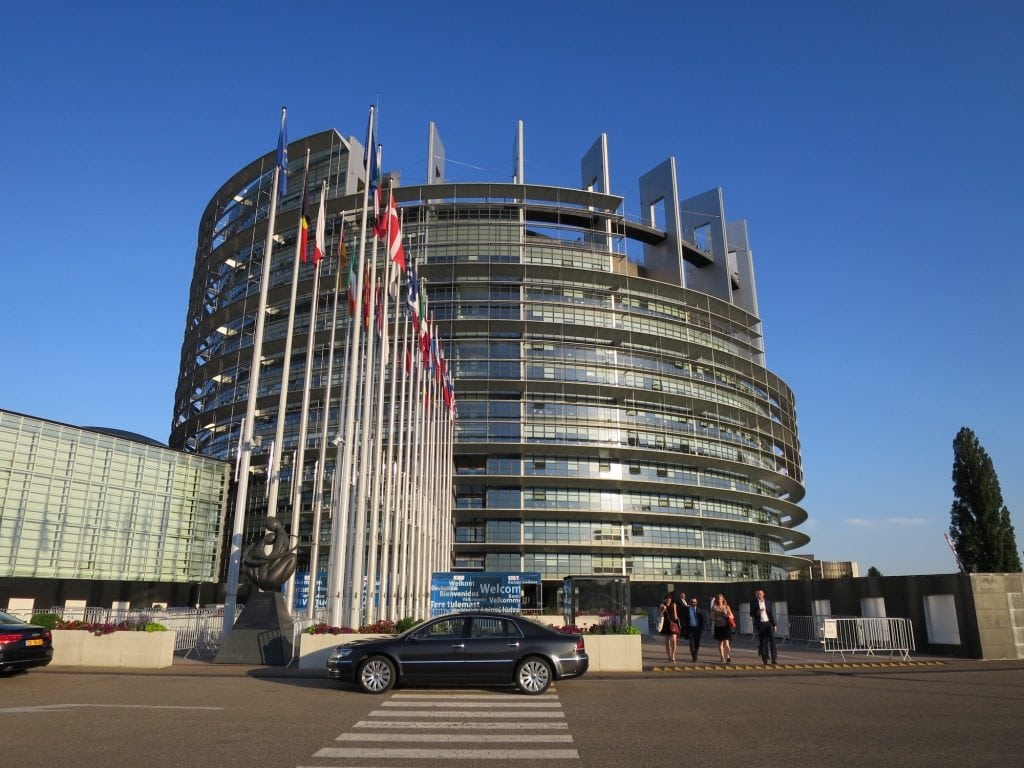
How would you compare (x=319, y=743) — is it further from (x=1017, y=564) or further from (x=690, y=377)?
(x=690, y=377)

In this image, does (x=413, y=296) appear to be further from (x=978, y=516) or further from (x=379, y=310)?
(x=978, y=516)

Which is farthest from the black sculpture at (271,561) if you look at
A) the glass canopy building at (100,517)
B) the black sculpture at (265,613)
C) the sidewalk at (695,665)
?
the glass canopy building at (100,517)

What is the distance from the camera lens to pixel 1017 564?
162ft

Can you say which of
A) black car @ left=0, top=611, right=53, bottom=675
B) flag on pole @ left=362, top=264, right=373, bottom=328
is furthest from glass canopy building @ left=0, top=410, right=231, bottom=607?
black car @ left=0, top=611, right=53, bottom=675

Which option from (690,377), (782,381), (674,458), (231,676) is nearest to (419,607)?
(231,676)

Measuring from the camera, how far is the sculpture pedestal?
18.5 meters

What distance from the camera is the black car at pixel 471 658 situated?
13031 mm

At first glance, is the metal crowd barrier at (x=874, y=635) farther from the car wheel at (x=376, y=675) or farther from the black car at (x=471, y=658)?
the car wheel at (x=376, y=675)

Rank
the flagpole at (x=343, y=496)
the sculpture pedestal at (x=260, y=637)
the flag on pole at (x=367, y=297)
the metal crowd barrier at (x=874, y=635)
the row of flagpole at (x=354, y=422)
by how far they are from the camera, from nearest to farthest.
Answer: the sculpture pedestal at (x=260, y=637) < the flagpole at (x=343, y=496) < the metal crowd barrier at (x=874, y=635) < the row of flagpole at (x=354, y=422) < the flag on pole at (x=367, y=297)

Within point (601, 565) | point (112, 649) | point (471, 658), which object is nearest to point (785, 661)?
point (471, 658)

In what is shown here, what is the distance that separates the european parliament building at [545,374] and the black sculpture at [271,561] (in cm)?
3915

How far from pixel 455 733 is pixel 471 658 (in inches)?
145

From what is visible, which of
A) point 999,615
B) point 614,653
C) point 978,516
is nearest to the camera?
point 614,653

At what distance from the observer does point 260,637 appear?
735 inches
